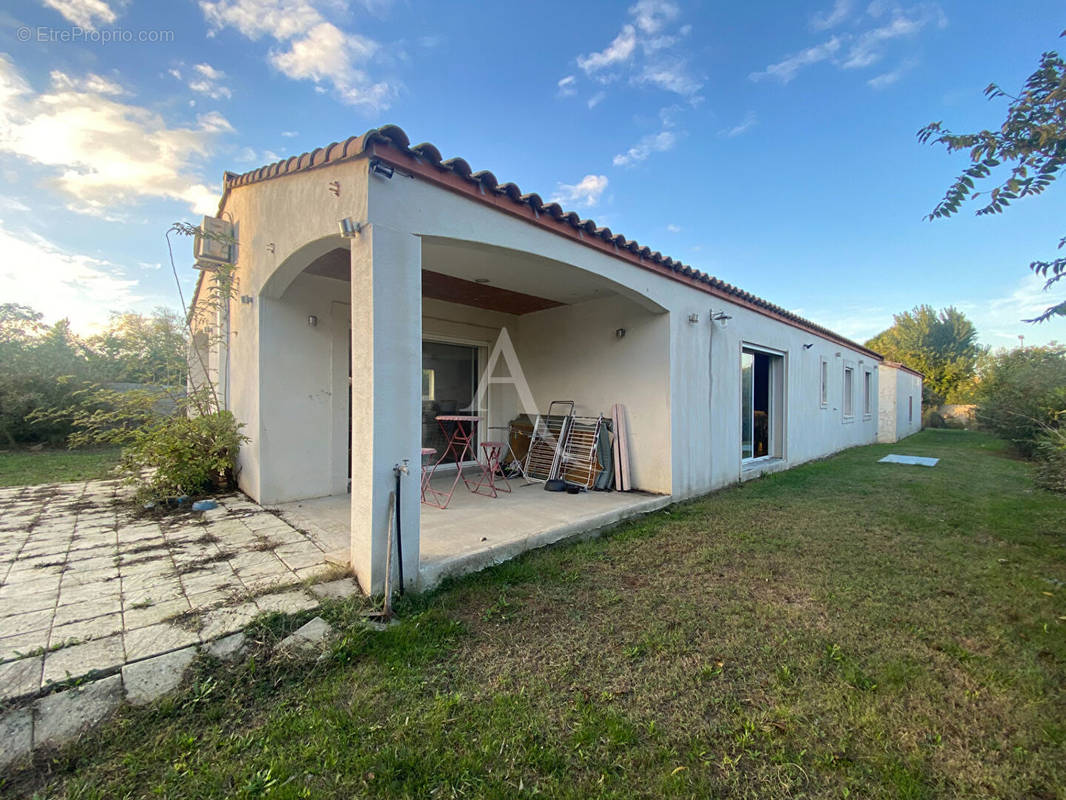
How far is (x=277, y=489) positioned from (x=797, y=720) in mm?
5728

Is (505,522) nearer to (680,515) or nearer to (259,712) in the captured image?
(680,515)

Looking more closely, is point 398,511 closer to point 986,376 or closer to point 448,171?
point 448,171

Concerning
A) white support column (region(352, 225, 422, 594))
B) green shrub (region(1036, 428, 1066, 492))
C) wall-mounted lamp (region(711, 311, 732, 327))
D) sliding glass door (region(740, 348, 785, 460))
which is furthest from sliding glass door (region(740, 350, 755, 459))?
white support column (region(352, 225, 422, 594))

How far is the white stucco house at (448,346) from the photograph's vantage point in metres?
3.26

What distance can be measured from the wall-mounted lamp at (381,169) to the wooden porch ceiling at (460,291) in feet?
5.78

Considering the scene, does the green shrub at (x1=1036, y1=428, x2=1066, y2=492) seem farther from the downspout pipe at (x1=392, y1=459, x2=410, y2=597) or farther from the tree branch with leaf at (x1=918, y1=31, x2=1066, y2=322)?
the downspout pipe at (x1=392, y1=459, x2=410, y2=597)

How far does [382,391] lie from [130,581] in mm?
2423

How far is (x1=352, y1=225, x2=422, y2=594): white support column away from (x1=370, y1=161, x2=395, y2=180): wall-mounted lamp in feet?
1.34

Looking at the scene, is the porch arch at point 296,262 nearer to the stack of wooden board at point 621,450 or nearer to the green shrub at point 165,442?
the green shrub at point 165,442

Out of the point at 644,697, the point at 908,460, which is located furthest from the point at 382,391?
the point at 908,460

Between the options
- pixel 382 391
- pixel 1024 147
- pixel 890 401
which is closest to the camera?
pixel 1024 147

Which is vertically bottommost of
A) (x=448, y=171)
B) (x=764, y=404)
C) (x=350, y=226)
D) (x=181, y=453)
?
(x=181, y=453)

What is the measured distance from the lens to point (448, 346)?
777 centimetres

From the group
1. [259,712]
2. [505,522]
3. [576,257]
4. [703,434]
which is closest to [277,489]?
[505,522]
